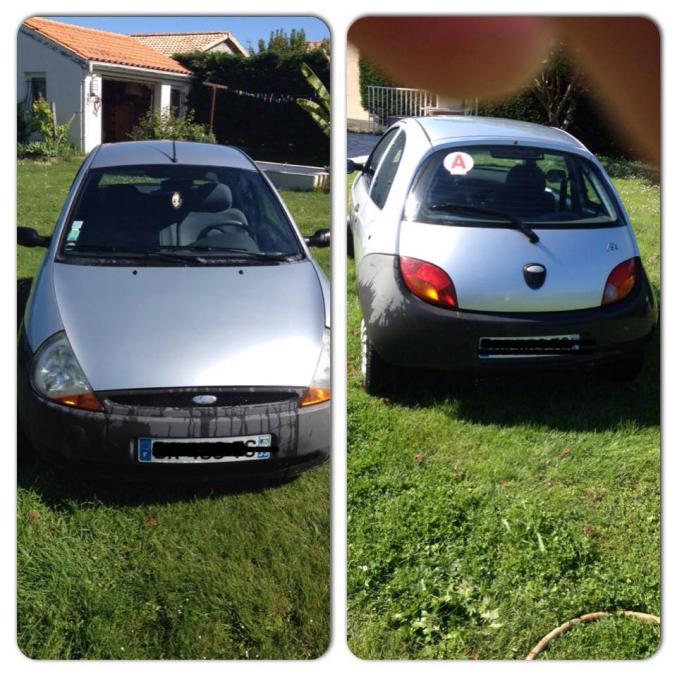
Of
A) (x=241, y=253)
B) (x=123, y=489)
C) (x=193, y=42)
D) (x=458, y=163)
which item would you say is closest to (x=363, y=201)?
(x=458, y=163)

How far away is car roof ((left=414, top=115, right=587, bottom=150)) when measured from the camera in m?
3.19

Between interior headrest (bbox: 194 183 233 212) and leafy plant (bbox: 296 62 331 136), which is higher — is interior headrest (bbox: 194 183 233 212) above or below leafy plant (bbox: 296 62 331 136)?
below

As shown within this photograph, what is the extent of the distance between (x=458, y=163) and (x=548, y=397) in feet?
3.00

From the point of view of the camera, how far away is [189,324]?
309cm

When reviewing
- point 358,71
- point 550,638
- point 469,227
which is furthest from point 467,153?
point 550,638

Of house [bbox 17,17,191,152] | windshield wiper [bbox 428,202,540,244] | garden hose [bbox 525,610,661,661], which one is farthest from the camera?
house [bbox 17,17,191,152]

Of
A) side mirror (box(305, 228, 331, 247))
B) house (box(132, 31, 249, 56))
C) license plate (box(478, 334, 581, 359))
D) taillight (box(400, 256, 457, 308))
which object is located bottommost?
license plate (box(478, 334, 581, 359))

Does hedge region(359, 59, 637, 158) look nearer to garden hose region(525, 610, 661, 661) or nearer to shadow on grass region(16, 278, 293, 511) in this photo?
shadow on grass region(16, 278, 293, 511)

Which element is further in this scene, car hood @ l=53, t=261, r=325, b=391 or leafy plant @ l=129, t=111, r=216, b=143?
leafy plant @ l=129, t=111, r=216, b=143

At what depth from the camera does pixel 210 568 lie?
3037 mm

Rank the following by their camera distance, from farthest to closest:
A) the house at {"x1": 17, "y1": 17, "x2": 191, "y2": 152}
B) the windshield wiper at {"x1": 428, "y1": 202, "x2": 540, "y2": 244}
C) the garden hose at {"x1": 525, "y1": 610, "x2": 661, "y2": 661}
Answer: the house at {"x1": 17, "y1": 17, "x2": 191, "y2": 152} < the windshield wiper at {"x1": 428, "y1": 202, "x2": 540, "y2": 244} < the garden hose at {"x1": 525, "y1": 610, "x2": 661, "y2": 661}

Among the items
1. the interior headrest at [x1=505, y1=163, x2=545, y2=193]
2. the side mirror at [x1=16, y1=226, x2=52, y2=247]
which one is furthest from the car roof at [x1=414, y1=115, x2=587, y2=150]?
the side mirror at [x1=16, y1=226, x2=52, y2=247]

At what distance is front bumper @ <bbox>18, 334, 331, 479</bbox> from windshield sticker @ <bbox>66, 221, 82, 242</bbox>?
0.46 metres

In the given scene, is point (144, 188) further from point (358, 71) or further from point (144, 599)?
point (144, 599)
